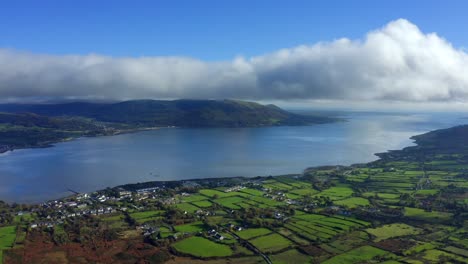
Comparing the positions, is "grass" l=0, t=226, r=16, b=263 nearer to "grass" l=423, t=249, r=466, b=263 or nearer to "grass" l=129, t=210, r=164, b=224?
"grass" l=129, t=210, r=164, b=224

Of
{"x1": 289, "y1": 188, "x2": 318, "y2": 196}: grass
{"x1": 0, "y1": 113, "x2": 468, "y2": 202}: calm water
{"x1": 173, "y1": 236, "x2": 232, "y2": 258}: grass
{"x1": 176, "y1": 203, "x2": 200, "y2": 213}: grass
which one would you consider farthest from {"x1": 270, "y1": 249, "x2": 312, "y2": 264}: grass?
{"x1": 0, "y1": 113, "x2": 468, "y2": 202}: calm water

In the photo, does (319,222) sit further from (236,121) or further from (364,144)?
(236,121)

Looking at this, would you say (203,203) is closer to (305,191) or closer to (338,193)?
(305,191)

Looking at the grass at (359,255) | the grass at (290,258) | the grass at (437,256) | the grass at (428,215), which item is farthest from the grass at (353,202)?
the grass at (290,258)

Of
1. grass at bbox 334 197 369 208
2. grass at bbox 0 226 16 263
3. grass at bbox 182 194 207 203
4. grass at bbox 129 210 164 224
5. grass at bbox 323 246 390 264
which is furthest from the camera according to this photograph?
grass at bbox 182 194 207 203

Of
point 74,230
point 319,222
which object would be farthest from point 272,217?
point 74,230
